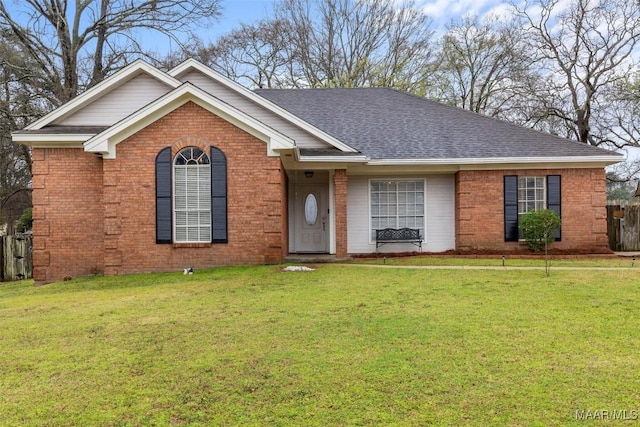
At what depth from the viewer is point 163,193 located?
11.0 metres

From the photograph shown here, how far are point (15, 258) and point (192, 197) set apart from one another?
7322 mm

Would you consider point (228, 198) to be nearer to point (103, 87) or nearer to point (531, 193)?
point (103, 87)

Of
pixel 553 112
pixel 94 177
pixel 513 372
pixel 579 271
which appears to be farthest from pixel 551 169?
pixel 553 112

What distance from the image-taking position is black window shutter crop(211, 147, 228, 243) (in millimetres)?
11102

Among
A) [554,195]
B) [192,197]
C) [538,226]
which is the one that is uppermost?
[554,195]

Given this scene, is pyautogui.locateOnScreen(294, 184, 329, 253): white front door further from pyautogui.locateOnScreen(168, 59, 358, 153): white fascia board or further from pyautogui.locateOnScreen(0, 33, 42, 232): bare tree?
pyautogui.locateOnScreen(0, 33, 42, 232): bare tree

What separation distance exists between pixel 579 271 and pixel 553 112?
21.4 m

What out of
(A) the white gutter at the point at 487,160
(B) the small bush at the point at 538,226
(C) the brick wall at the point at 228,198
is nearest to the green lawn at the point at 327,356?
(C) the brick wall at the point at 228,198

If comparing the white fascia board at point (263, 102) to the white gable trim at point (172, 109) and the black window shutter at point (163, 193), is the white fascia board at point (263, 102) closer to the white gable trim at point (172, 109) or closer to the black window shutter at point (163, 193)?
the white gable trim at point (172, 109)

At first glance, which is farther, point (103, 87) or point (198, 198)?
point (103, 87)

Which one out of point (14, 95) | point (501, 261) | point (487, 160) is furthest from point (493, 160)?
point (14, 95)

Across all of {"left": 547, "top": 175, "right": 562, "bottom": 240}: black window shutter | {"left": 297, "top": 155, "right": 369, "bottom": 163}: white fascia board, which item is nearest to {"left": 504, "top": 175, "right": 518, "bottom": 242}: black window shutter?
{"left": 547, "top": 175, "right": 562, "bottom": 240}: black window shutter

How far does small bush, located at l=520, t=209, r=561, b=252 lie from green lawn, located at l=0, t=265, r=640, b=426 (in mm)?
4685

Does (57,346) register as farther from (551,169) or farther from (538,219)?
(551,169)
